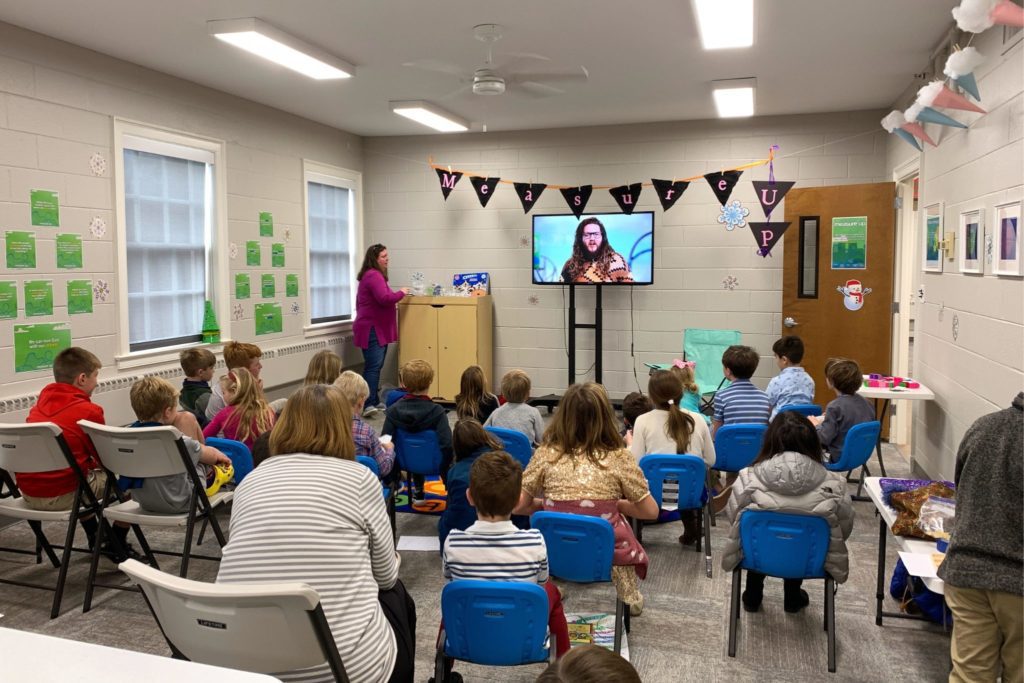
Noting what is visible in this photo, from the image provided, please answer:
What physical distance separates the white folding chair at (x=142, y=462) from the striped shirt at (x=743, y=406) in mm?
2736

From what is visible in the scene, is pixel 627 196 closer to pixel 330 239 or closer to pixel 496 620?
pixel 330 239

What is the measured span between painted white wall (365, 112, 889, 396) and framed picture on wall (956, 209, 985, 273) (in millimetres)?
2988

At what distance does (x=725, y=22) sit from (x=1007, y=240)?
177 centimetres

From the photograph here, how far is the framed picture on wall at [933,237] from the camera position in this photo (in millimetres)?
4582

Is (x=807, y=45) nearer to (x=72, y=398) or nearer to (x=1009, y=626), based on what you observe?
(x=1009, y=626)

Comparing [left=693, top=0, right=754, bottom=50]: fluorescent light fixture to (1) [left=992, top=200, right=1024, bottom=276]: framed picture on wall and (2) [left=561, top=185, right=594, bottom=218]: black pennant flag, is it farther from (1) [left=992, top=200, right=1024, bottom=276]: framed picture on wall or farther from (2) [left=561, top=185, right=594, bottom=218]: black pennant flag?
(2) [left=561, top=185, right=594, bottom=218]: black pennant flag

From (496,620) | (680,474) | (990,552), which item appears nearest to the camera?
(990,552)

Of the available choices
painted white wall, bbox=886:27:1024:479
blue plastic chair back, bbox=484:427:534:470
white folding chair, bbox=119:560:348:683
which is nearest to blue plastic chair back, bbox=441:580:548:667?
white folding chair, bbox=119:560:348:683

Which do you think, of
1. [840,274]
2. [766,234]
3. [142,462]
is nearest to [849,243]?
[840,274]

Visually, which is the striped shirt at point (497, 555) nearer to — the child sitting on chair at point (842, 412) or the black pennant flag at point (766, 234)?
the child sitting on chair at point (842, 412)

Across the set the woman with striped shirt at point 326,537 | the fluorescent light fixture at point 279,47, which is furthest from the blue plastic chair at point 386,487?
the fluorescent light fixture at point 279,47

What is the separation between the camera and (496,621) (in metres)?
2.09

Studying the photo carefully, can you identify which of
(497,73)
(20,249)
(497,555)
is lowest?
(497,555)

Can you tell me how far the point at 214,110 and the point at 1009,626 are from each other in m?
5.84
